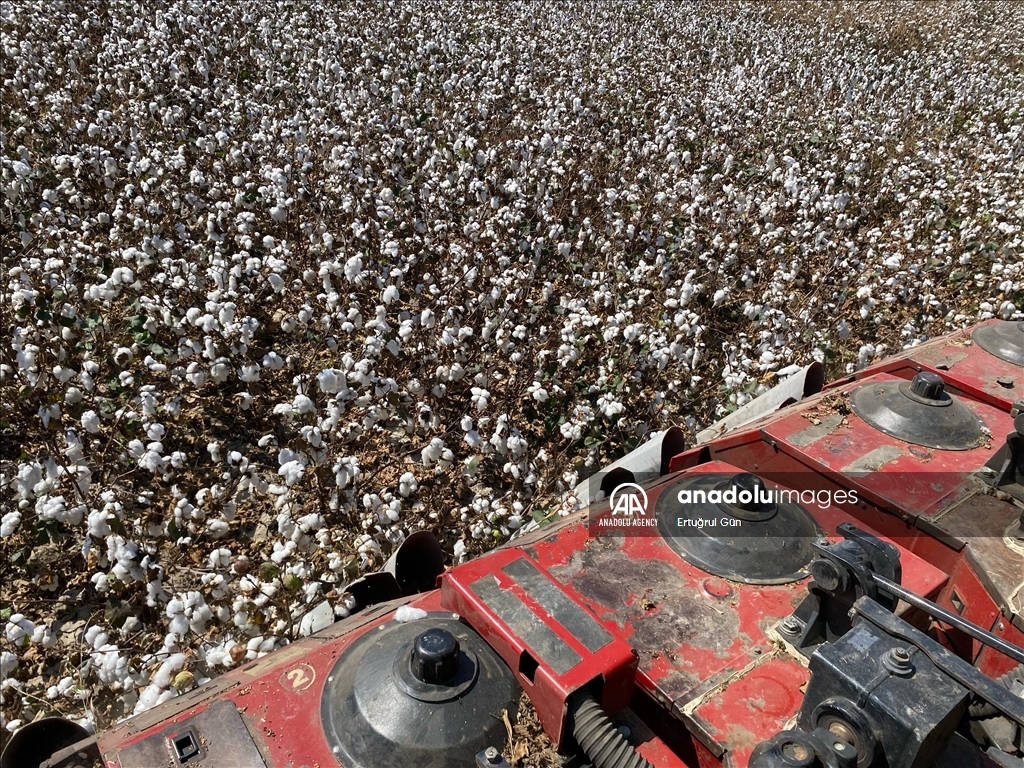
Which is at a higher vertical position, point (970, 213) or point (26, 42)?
point (26, 42)

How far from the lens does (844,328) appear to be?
219 inches

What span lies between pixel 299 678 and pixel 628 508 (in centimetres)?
148

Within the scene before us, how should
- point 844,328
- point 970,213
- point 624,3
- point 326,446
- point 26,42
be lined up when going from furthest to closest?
point 624,3 < point 26,42 < point 970,213 < point 844,328 < point 326,446

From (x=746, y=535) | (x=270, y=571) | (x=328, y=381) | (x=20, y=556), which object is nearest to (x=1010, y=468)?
(x=746, y=535)

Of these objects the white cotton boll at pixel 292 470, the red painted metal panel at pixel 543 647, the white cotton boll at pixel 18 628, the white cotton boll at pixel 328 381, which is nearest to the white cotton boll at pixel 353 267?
the white cotton boll at pixel 328 381

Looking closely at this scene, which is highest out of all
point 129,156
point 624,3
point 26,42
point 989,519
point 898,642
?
point 624,3

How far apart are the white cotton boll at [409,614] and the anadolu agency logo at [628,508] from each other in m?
0.95

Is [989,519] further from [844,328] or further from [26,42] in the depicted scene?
[26,42]

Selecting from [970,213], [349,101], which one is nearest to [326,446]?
[349,101]

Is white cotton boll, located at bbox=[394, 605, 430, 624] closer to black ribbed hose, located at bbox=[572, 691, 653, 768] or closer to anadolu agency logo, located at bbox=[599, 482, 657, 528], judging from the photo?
black ribbed hose, located at bbox=[572, 691, 653, 768]

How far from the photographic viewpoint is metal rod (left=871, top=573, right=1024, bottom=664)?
1.70m

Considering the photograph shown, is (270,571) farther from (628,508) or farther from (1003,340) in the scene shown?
(1003,340)

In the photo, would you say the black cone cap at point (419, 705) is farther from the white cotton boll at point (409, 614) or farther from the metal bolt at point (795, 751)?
the metal bolt at point (795, 751)

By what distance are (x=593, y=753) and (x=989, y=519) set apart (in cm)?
210
